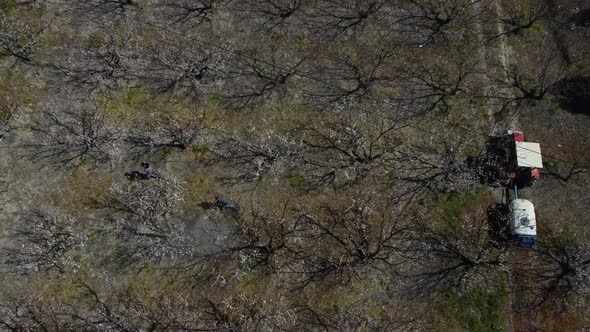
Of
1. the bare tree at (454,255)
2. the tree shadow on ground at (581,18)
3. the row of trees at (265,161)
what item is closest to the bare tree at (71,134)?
the row of trees at (265,161)

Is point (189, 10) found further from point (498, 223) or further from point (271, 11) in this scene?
point (498, 223)

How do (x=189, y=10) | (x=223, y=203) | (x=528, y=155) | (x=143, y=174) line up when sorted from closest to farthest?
(x=223, y=203) < (x=143, y=174) < (x=528, y=155) < (x=189, y=10)

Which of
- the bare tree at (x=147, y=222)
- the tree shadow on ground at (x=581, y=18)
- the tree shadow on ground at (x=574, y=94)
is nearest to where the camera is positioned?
the bare tree at (x=147, y=222)

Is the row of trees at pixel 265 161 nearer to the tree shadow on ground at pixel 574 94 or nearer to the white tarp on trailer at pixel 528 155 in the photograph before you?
the tree shadow on ground at pixel 574 94

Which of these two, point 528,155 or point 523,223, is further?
point 528,155

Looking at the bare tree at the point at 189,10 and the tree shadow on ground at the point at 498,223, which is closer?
the tree shadow on ground at the point at 498,223

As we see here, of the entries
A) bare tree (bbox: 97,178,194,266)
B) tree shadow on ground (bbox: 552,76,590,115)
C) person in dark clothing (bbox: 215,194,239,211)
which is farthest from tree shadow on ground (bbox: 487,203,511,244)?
bare tree (bbox: 97,178,194,266)

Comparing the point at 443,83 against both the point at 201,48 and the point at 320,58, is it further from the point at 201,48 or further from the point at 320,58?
the point at 201,48

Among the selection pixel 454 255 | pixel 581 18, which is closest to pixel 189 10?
pixel 454 255

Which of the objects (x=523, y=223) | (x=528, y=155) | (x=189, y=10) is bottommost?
(x=523, y=223)
